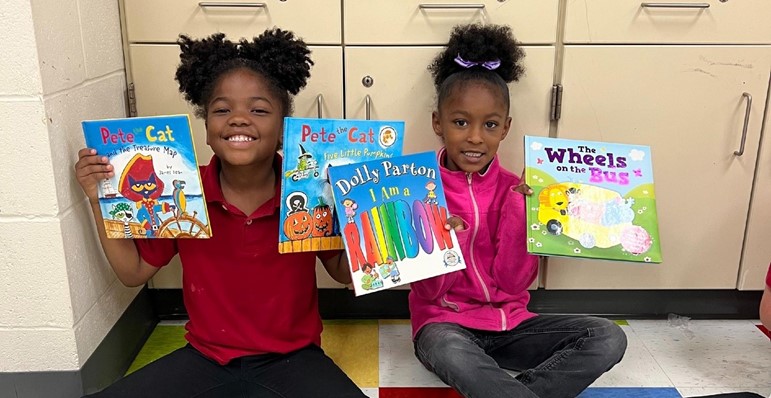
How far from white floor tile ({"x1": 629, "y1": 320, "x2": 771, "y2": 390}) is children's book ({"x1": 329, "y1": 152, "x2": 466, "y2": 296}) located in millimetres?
772

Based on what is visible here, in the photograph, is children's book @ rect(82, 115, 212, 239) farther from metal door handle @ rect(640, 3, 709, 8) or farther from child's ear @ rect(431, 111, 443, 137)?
metal door handle @ rect(640, 3, 709, 8)

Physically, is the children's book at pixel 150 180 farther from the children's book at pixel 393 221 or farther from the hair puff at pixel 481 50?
the hair puff at pixel 481 50

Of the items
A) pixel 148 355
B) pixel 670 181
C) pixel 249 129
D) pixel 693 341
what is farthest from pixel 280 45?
pixel 693 341

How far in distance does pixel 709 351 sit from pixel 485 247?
0.73m

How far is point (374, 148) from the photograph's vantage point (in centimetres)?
135

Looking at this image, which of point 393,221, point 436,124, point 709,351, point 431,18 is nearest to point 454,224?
point 393,221

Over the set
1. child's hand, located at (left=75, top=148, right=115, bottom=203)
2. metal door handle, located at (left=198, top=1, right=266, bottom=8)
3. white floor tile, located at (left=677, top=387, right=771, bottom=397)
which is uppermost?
metal door handle, located at (left=198, top=1, right=266, bottom=8)

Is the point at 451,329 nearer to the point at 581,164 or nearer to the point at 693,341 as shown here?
the point at 581,164

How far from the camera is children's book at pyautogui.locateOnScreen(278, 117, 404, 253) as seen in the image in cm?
131

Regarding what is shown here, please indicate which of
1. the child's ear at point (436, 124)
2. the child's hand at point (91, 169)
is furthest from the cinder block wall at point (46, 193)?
the child's ear at point (436, 124)

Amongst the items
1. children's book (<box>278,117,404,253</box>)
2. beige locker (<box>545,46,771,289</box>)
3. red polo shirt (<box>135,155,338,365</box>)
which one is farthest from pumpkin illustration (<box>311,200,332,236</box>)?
beige locker (<box>545,46,771,289</box>)

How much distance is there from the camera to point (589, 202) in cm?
150

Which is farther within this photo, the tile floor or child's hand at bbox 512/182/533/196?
the tile floor

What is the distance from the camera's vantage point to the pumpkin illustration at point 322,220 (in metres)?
1.35
